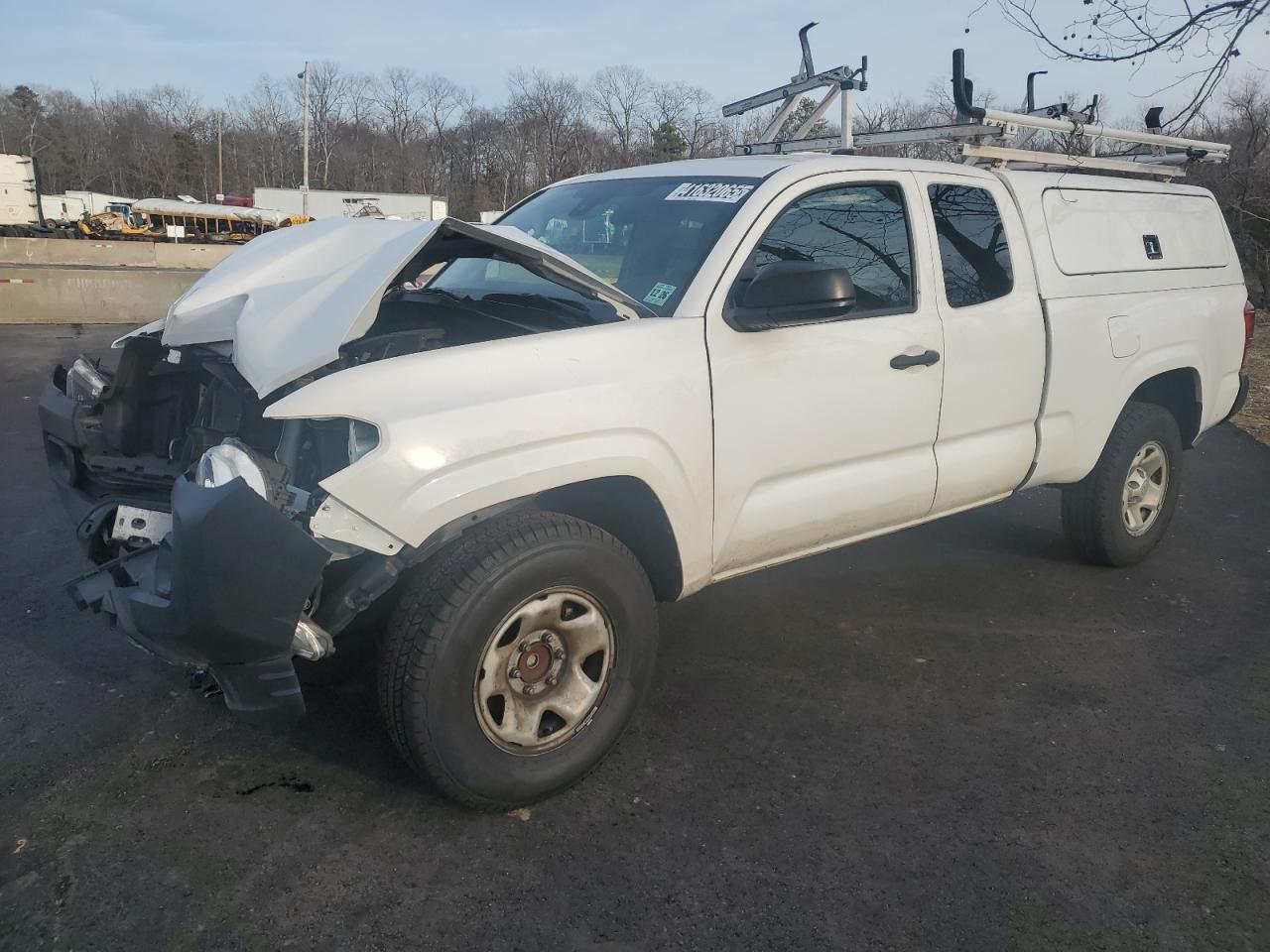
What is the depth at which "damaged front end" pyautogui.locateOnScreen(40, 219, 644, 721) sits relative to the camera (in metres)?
2.44

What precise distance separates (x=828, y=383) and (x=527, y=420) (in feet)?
4.18

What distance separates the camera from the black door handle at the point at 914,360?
3693mm

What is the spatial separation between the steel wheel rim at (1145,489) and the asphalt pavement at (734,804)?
67cm

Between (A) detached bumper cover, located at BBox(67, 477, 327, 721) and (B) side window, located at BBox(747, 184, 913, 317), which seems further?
(B) side window, located at BBox(747, 184, 913, 317)

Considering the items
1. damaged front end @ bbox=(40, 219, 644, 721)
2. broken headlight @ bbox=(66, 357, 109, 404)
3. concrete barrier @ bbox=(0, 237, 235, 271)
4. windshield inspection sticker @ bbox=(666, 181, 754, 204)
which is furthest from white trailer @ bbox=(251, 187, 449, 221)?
damaged front end @ bbox=(40, 219, 644, 721)

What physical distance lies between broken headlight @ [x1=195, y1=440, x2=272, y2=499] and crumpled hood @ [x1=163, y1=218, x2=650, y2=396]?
0.23 meters

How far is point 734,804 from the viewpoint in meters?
3.02

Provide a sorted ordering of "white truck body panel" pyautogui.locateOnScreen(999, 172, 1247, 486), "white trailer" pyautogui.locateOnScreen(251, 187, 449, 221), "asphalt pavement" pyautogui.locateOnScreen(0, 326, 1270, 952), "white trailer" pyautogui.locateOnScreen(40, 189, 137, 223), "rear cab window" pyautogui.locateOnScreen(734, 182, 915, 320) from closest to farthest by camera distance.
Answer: "asphalt pavement" pyautogui.locateOnScreen(0, 326, 1270, 952)
"rear cab window" pyautogui.locateOnScreen(734, 182, 915, 320)
"white truck body panel" pyautogui.locateOnScreen(999, 172, 1247, 486)
"white trailer" pyautogui.locateOnScreen(251, 187, 449, 221)
"white trailer" pyautogui.locateOnScreen(40, 189, 137, 223)

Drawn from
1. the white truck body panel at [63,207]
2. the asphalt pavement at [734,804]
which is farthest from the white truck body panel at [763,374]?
the white truck body panel at [63,207]

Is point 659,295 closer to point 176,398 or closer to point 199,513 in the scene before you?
point 199,513

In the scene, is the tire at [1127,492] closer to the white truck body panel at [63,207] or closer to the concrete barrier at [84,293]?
the concrete barrier at [84,293]

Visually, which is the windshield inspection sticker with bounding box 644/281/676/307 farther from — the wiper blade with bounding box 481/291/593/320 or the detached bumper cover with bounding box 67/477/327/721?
the detached bumper cover with bounding box 67/477/327/721

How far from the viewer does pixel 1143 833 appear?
2.93 metres

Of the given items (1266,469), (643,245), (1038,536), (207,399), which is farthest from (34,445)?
(1266,469)
